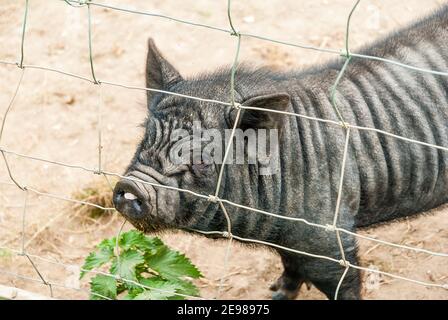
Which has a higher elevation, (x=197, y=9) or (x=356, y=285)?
(x=197, y=9)

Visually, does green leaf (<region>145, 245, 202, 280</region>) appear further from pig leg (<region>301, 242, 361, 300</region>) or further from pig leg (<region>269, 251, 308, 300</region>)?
pig leg (<region>269, 251, 308, 300</region>)

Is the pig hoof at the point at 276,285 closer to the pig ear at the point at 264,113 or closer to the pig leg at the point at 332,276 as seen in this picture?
the pig leg at the point at 332,276

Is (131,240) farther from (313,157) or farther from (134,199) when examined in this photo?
(313,157)

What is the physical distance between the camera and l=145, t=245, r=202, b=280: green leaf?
4090 mm

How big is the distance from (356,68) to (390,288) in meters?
1.67

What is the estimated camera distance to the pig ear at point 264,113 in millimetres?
3863

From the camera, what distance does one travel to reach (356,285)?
15.5 feet

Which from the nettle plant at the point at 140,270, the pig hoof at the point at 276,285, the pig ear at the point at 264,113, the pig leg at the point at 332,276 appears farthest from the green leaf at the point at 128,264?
Result: the pig hoof at the point at 276,285

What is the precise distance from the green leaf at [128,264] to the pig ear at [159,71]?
1090 millimetres

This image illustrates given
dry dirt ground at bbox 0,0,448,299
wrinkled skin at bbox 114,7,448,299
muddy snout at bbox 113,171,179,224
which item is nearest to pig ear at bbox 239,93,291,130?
wrinkled skin at bbox 114,7,448,299
